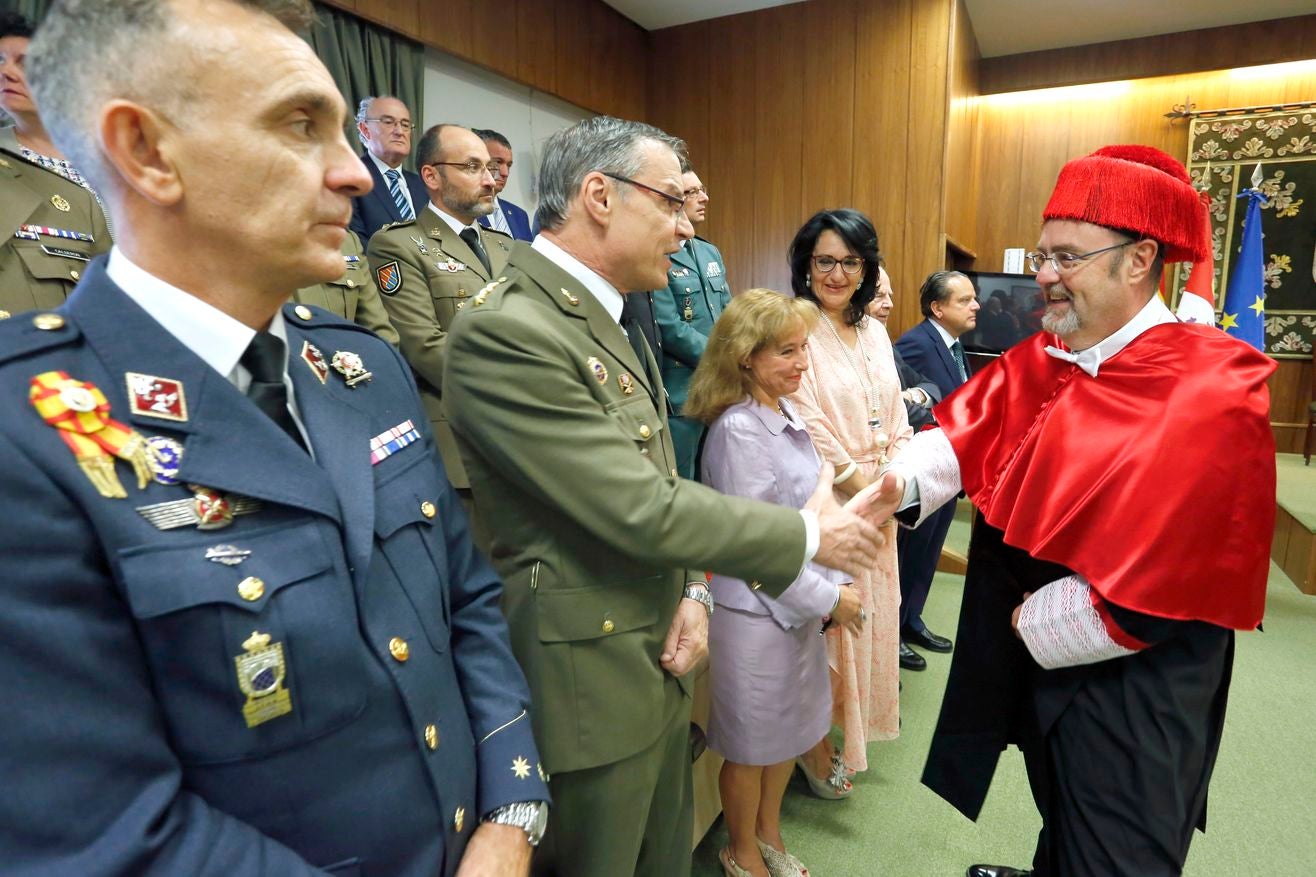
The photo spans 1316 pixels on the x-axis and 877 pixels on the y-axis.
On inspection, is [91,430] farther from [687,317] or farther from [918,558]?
[918,558]

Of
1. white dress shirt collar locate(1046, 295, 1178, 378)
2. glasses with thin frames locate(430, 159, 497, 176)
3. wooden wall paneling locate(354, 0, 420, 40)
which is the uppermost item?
wooden wall paneling locate(354, 0, 420, 40)

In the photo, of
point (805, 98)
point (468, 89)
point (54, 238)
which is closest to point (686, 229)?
point (54, 238)

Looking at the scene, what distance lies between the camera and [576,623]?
114cm

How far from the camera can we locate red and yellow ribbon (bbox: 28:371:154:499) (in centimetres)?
61

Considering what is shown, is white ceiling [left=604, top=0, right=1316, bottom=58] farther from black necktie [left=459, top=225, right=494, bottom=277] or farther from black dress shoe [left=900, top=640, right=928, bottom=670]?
black dress shoe [left=900, top=640, right=928, bottom=670]

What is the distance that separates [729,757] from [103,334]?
1.59m

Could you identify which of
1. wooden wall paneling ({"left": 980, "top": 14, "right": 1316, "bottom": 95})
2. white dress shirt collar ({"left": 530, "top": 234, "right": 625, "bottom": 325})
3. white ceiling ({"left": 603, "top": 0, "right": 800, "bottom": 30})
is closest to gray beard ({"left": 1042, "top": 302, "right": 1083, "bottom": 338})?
white dress shirt collar ({"left": 530, "top": 234, "right": 625, "bottom": 325})

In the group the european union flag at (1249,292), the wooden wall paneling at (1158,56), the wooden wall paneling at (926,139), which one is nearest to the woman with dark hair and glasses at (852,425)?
the wooden wall paneling at (926,139)

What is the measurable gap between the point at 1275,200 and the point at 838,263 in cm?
653

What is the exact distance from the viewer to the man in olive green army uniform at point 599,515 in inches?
42.6

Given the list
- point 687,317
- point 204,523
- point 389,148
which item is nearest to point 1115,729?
point 204,523

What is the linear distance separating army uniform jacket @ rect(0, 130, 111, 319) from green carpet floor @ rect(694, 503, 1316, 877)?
6.99 feet

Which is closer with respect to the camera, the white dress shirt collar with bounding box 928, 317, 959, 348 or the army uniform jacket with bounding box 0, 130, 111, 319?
the army uniform jacket with bounding box 0, 130, 111, 319

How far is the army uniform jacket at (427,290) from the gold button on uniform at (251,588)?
69.1 inches
